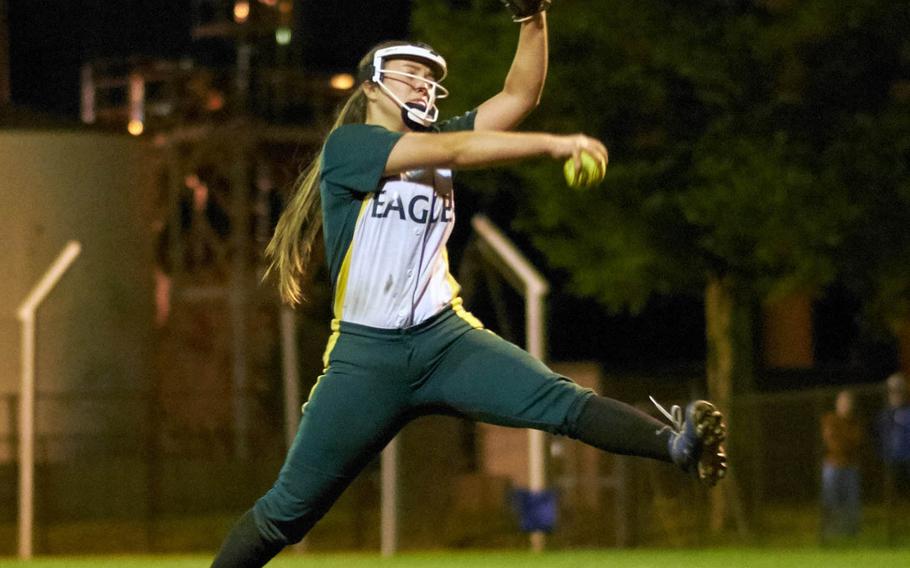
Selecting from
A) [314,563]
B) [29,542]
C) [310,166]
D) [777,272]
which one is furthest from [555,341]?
[310,166]

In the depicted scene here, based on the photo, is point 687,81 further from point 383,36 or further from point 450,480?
point 383,36

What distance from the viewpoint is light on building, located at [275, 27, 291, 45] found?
3084cm

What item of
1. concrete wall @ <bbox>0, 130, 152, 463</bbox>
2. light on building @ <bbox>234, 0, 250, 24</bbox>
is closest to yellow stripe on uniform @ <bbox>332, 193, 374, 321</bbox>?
concrete wall @ <bbox>0, 130, 152, 463</bbox>

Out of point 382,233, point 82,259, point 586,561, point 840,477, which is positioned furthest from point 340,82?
point 382,233

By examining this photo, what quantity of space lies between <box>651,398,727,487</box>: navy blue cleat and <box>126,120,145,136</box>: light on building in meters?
23.7

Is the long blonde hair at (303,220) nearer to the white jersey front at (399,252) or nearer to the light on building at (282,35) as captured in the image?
the white jersey front at (399,252)

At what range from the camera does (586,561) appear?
1262 centimetres

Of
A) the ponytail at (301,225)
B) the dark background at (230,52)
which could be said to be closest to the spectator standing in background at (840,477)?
the ponytail at (301,225)

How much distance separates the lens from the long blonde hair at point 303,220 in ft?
21.8

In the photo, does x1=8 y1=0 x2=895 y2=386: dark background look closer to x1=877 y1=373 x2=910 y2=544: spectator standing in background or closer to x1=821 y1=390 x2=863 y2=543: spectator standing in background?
x1=877 y1=373 x2=910 y2=544: spectator standing in background

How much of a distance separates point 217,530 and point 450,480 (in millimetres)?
3360

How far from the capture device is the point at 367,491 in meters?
22.7

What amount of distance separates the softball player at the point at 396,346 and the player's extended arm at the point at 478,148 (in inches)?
0.4

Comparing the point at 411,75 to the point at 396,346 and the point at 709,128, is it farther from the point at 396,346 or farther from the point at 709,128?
the point at 709,128
